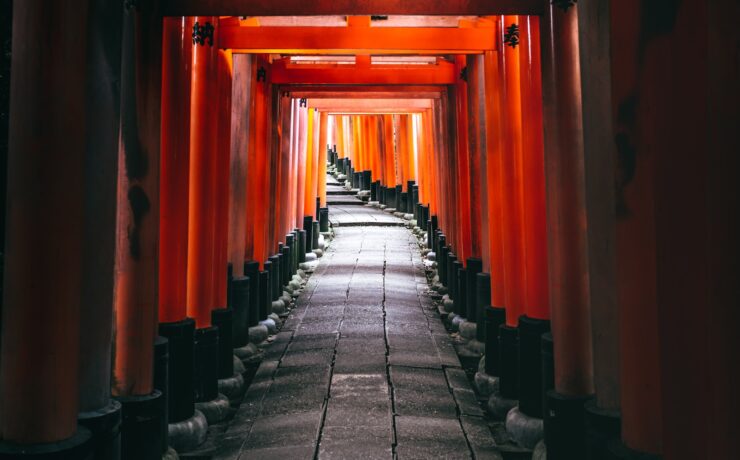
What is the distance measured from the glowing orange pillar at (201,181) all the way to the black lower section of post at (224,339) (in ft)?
2.11

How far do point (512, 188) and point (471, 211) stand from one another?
2.40 m

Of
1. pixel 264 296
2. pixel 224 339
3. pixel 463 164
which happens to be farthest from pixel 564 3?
pixel 264 296

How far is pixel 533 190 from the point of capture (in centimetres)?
503

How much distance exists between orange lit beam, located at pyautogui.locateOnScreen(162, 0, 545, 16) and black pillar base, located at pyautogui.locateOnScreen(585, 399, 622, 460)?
8.12ft

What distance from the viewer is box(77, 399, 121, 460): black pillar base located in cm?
335

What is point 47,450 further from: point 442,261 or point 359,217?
point 359,217

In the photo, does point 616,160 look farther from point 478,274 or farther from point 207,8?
point 478,274

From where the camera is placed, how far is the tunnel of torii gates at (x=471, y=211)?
2.25 m

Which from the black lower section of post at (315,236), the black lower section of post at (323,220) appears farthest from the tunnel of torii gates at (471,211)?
the black lower section of post at (323,220)

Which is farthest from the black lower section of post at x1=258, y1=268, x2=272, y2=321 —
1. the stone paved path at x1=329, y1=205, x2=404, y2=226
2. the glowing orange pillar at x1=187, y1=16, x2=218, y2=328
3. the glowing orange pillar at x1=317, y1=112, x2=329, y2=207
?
the stone paved path at x1=329, y1=205, x2=404, y2=226

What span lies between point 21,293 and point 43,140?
1.87ft

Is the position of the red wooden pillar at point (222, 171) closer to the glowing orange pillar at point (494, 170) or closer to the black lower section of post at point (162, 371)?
the black lower section of post at point (162, 371)

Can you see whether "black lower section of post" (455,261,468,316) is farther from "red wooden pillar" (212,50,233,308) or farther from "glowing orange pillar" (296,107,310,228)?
"glowing orange pillar" (296,107,310,228)

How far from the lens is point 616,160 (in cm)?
296
